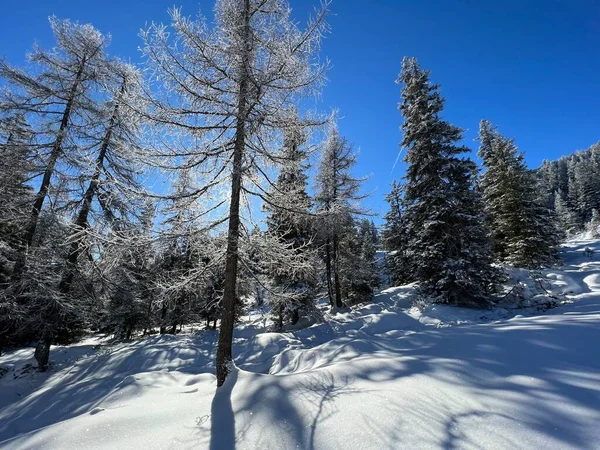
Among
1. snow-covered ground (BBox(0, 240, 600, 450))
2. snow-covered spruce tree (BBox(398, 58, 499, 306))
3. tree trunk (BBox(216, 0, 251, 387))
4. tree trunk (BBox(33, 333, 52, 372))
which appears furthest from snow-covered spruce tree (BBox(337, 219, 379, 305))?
tree trunk (BBox(33, 333, 52, 372))

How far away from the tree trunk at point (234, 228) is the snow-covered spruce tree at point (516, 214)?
1909cm

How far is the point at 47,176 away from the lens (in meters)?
11.0

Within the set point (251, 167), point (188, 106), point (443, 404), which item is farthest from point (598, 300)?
point (188, 106)

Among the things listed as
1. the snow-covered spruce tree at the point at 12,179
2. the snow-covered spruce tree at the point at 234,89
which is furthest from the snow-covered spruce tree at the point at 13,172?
the snow-covered spruce tree at the point at 234,89

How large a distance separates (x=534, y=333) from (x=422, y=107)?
13.0 meters

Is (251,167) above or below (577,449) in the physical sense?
above

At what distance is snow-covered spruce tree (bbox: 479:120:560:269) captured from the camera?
1850cm

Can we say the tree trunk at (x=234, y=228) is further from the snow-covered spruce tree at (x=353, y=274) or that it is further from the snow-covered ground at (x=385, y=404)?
the snow-covered spruce tree at (x=353, y=274)

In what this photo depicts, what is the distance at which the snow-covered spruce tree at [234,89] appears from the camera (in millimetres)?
5957

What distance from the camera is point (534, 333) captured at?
4566mm

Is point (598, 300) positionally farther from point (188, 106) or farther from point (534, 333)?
point (188, 106)

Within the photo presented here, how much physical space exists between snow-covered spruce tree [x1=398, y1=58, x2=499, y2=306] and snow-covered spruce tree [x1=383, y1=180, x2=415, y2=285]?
0.89m

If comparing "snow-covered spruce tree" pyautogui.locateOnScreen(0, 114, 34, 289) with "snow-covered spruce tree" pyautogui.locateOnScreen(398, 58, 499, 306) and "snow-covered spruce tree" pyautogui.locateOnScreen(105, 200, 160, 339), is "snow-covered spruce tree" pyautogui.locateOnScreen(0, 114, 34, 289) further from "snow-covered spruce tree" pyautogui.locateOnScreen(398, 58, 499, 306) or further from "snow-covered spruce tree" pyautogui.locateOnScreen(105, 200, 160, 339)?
"snow-covered spruce tree" pyautogui.locateOnScreen(398, 58, 499, 306)

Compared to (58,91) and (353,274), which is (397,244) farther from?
(58,91)
